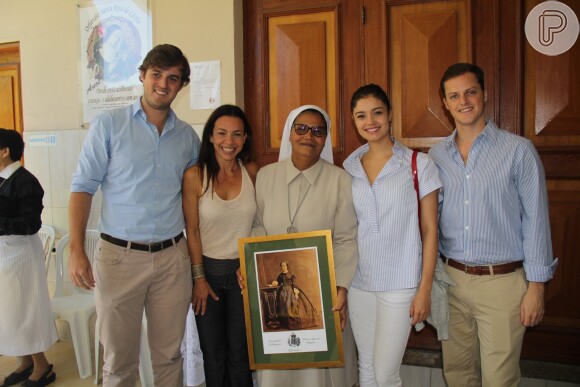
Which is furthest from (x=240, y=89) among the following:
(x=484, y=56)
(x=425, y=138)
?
(x=484, y=56)

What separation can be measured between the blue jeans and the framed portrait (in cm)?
16

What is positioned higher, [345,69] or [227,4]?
[227,4]

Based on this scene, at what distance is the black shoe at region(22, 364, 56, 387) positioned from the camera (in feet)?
10.6

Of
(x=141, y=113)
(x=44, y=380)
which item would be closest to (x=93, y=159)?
(x=141, y=113)

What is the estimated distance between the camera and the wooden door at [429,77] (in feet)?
9.37

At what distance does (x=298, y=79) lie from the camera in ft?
10.9

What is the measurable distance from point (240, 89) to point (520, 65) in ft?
6.40

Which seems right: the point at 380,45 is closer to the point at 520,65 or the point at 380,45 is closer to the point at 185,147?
the point at 520,65

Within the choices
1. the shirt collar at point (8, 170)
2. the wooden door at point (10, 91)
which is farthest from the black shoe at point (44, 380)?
the wooden door at point (10, 91)

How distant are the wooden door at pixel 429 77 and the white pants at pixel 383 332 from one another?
1.27 metres

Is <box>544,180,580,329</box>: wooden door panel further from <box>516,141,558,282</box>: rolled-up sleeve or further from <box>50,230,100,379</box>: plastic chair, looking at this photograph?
<box>50,230,100,379</box>: plastic chair

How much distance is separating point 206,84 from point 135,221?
1.52 metres

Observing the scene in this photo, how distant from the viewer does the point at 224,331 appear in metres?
2.36

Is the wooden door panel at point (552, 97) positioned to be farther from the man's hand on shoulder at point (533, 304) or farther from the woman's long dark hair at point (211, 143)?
the woman's long dark hair at point (211, 143)
